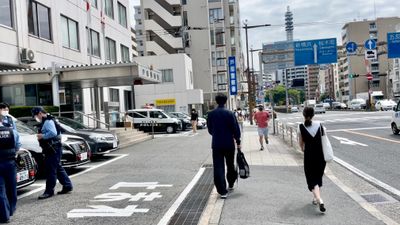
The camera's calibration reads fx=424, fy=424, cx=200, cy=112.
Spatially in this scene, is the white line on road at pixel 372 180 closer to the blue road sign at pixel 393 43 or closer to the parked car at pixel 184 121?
the parked car at pixel 184 121

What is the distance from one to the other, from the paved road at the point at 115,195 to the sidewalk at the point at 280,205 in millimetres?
1020

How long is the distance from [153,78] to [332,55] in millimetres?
15686

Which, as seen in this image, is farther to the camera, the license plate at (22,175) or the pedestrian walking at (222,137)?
the license plate at (22,175)

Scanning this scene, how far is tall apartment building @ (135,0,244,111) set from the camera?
56656mm

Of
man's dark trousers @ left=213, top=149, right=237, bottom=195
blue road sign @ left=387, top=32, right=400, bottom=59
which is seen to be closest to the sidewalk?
man's dark trousers @ left=213, top=149, right=237, bottom=195

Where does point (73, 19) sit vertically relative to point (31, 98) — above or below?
above

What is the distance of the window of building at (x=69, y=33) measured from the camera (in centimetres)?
2467

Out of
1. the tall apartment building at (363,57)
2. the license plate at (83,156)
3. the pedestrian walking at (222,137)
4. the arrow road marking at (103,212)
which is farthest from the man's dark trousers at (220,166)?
the tall apartment building at (363,57)

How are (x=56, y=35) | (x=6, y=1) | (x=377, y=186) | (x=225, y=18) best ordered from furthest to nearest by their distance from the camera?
(x=225, y=18) → (x=56, y=35) → (x=6, y=1) → (x=377, y=186)

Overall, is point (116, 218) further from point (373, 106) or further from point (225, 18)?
point (225, 18)

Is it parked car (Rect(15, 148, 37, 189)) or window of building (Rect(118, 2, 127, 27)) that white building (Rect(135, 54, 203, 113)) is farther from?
parked car (Rect(15, 148, 37, 189))

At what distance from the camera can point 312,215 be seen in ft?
20.8

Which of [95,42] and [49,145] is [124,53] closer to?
[95,42]

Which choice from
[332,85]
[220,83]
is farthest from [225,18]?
[332,85]
